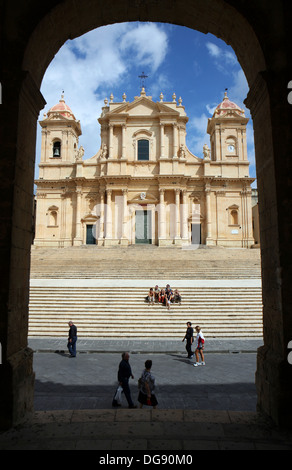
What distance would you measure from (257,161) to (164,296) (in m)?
10.4

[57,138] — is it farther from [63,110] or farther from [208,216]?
[208,216]

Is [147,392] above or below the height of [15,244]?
below

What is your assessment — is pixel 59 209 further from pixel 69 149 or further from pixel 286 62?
pixel 286 62

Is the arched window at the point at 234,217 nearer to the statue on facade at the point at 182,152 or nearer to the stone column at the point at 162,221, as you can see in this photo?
the stone column at the point at 162,221

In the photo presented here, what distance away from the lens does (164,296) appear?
48.3 ft

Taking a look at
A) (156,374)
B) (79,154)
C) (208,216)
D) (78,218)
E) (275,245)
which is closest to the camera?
(275,245)

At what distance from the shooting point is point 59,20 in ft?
16.3

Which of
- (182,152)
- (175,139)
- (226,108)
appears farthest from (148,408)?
(226,108)

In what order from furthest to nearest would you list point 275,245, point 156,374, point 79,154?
point 79,154, point 156,374, point 275,245

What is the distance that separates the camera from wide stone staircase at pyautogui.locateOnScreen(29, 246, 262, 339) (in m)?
13.0

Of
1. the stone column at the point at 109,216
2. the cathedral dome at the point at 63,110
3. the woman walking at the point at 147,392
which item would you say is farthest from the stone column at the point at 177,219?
the woman walking at the point at 147,392

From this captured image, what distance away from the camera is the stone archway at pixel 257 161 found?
409cm

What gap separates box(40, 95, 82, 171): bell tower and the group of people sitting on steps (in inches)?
967

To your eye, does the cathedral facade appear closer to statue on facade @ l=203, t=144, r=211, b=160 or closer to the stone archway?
statue on facade @ l=203, t=144, r=211, b=160
